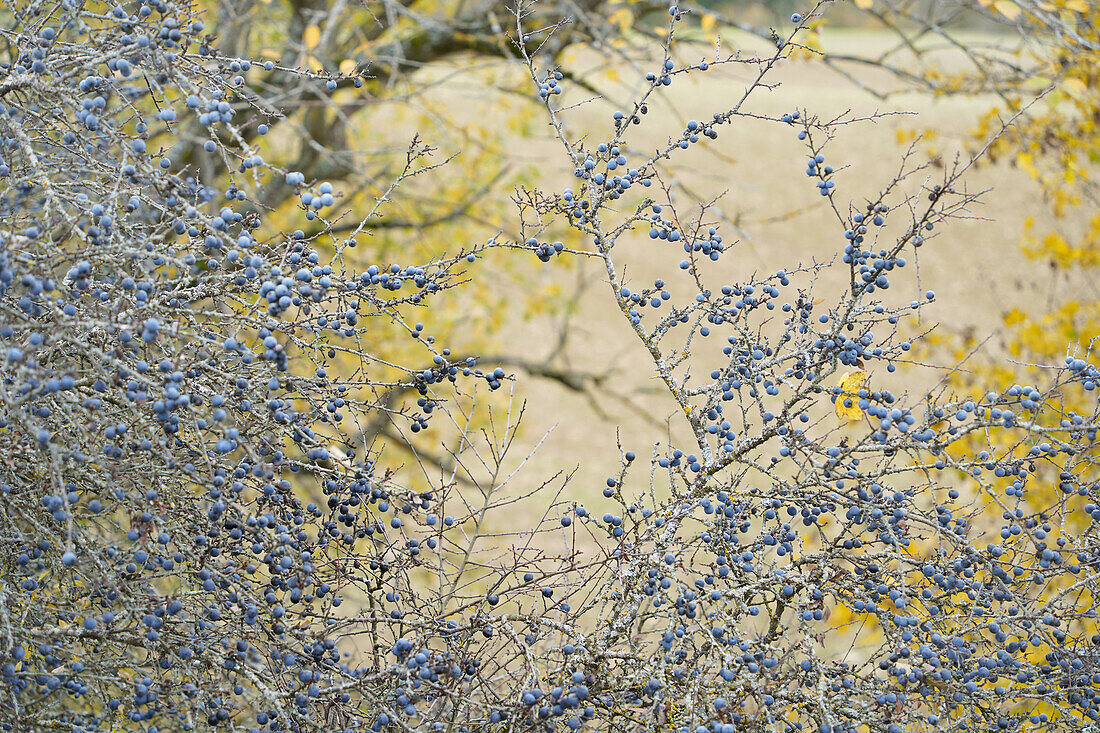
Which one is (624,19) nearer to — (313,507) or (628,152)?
(628,152)

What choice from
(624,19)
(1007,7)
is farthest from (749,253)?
(1007,7)

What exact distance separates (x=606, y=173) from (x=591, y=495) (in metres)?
15.7

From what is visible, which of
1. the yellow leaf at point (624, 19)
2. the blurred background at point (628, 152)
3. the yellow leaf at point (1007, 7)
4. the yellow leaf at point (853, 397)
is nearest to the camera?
the yellow leaf at point (853, 397)

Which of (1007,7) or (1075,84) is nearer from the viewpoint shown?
(1007,7)

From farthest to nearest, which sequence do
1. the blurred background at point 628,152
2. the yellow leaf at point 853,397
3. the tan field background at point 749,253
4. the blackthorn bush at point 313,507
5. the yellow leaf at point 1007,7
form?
the tan field background at point 749,253
the blurred background at point 628,152
the yellow leaf at point 1007,7
the yellow leaf at point 853,397
the blackthorn bush at point 313,507

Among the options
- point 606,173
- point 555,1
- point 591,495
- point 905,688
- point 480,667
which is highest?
point 591,495

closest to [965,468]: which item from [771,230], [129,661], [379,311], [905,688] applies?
[905,688]

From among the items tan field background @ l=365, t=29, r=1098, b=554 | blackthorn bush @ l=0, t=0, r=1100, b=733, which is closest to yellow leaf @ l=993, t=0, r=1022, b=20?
blackthorn bush @ l=0, t=0, r=1100, b=733

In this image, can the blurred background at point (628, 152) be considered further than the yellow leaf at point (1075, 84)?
Yes

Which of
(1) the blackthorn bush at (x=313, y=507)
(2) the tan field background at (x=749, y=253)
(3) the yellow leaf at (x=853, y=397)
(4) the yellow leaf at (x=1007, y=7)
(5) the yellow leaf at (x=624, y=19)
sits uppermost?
(2) the tan field background at (x=749, y=253)

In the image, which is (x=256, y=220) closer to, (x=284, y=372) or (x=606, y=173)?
(x=284, y=372)

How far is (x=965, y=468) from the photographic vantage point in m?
2.45

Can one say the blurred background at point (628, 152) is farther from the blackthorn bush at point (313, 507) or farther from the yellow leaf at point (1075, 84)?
the blackthorn bush at point (313, 507)

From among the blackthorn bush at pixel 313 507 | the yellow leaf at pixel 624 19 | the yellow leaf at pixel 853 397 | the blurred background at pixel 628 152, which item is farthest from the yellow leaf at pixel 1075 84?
the yellow leaf at pixel 853 397
